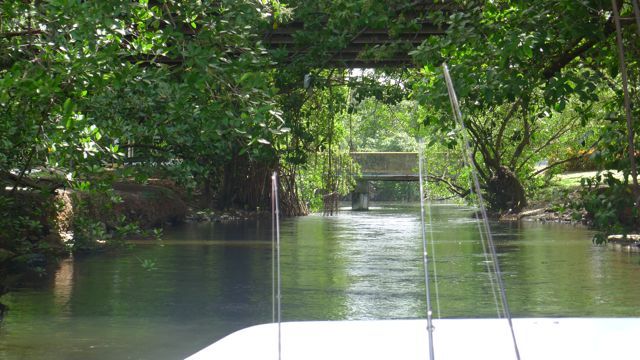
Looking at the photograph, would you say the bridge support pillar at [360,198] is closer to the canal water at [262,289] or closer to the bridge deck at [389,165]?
the bridge deck at [389,165]

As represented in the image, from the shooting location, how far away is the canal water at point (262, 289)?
10581mm

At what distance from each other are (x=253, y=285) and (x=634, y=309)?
5.75 meters

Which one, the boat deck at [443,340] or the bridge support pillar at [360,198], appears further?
the bridge support pillar at [360,198]

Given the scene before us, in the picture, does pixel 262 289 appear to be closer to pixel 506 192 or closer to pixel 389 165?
pixel 506 192

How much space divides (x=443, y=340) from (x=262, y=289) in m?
9.43

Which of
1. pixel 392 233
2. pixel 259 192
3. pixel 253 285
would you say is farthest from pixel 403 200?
pixel 253 285

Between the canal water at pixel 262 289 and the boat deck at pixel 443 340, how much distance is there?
4080 mm

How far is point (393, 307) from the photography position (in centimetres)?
1248

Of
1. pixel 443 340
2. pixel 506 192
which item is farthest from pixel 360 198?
pixel 443 340

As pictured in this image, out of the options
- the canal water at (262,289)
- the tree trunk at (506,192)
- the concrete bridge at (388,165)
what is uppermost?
the concrete bridge at (388,165)

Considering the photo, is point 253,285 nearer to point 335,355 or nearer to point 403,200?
point 335,355

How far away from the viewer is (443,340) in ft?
18.1

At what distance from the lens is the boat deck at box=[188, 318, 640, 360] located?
5242 mm

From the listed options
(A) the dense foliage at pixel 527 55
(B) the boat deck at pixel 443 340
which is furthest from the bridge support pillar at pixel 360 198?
(B) the boat deck at pixel 443 340
